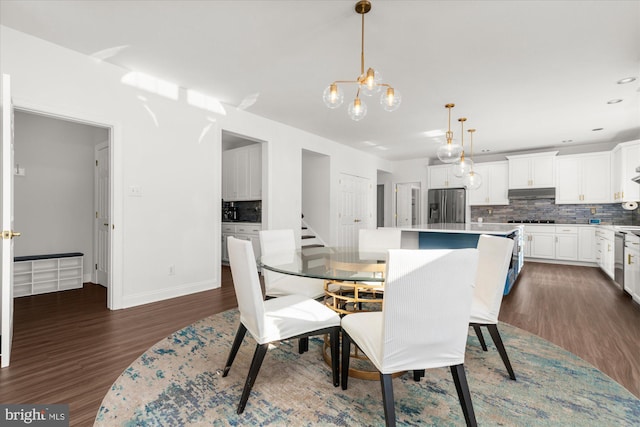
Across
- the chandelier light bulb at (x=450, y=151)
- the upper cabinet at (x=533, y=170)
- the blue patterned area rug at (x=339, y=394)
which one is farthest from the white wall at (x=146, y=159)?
the upper cabinet at (x=533, y=170)

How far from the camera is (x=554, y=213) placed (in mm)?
6887

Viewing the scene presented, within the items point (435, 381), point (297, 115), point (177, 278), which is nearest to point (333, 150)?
point (297, 115)

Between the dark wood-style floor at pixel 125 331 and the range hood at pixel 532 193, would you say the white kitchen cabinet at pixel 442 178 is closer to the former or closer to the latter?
the range hood at pixel 532 193

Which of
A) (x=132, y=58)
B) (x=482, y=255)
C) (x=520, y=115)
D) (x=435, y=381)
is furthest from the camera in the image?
(x=520, y=115)

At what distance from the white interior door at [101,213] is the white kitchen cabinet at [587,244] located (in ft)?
27.3

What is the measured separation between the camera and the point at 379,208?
916cm

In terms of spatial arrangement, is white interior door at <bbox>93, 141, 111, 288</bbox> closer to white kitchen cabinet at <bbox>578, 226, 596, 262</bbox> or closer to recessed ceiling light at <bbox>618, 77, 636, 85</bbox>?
recessed ceiling light at <bbox>618, 77, 636, 85</bbox>

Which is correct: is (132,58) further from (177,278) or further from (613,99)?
(613,99)

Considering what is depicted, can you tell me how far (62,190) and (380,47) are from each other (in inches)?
182

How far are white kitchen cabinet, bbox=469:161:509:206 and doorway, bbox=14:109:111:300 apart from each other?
296 inches

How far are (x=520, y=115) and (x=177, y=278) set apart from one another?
5.42 metres

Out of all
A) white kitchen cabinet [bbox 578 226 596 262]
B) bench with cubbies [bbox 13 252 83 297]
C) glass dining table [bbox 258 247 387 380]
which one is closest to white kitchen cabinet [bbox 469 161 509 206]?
white kitchen cabinet [bbox 578 226 596 262]

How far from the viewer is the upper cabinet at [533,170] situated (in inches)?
263

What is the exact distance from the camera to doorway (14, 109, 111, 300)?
408 cm
